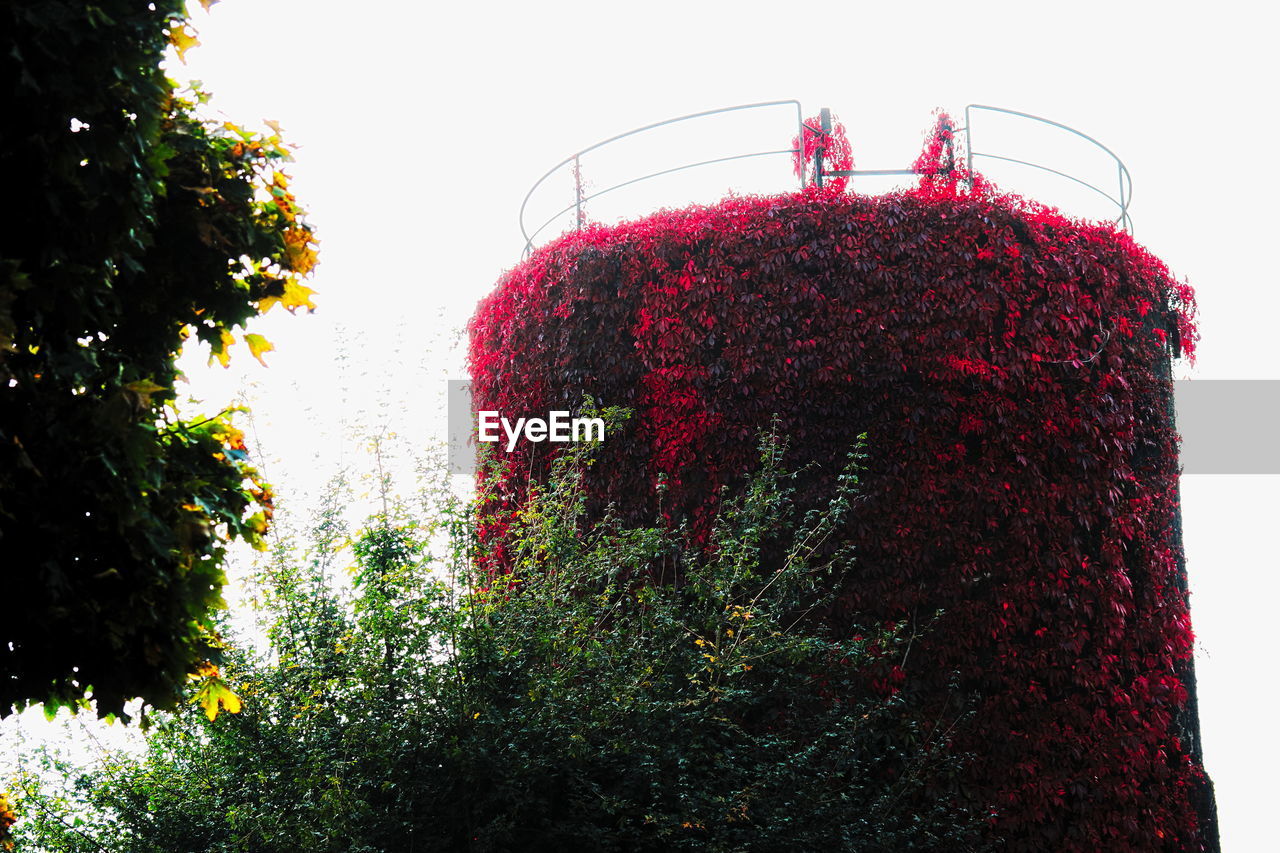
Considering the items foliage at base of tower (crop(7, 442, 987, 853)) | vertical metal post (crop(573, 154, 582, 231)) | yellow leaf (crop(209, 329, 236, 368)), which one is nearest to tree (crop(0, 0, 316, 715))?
yellow leaf (crop(209, 329, 236, 368))

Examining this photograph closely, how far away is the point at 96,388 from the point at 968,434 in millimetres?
5489

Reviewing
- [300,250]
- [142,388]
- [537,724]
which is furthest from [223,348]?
[537,724]

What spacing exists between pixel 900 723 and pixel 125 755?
15.2 ft

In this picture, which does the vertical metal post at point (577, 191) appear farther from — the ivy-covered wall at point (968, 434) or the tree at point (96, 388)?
the tree at point (96, 388)

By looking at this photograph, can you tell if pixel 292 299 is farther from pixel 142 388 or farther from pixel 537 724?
pixel 537 724

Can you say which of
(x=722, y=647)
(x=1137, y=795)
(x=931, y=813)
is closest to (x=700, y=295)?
(x=722, y=647)

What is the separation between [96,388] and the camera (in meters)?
3.77

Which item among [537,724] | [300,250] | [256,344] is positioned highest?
[300,250]

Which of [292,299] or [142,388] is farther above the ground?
[292,299]

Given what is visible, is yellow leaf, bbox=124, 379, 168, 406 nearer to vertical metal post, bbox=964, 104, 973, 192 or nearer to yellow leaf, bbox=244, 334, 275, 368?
yellow leaf, bbox=244, 334, 275, 368

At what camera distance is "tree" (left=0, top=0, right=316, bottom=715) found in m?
3.48

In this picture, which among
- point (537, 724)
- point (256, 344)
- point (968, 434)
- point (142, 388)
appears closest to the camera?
point (142, 388)

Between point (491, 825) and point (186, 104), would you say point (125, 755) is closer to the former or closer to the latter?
point (491, 825)

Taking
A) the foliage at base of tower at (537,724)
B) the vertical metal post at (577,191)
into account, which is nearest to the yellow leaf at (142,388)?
the foliage at base of tower at (537,724)
